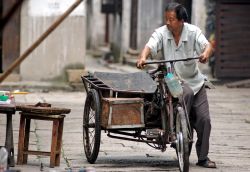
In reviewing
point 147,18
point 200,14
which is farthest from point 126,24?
point 200,14

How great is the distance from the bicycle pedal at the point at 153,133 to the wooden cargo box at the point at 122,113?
118mm

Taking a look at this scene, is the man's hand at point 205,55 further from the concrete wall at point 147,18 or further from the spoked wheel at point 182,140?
the concrete wall at point 147,18

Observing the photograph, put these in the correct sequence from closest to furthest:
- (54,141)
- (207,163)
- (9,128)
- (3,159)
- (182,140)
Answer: (3,159) → (182,140) → (9,128) → (54,141) → (207,163)

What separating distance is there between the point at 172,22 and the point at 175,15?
0.31 ft

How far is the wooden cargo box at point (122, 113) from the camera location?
7.79 m

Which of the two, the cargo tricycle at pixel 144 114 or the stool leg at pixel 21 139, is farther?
the stool leg at pixel 21 139

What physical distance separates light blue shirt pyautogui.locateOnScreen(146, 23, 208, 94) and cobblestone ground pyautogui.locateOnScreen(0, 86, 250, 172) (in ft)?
3.26

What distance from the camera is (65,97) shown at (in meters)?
15.4

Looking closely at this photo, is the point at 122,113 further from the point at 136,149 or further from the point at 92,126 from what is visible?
the point at 136,149

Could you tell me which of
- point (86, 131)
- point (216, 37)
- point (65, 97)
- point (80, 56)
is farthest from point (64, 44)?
point (86, 131)

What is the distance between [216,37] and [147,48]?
11506mm

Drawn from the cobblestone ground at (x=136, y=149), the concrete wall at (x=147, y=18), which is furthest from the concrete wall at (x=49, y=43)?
the concrete wall at (x=147, y=18)

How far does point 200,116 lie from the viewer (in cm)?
797

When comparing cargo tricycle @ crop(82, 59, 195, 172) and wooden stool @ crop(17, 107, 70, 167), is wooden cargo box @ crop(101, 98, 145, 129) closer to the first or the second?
cargo tricycle @ crop(82, 59, 195, 172)
